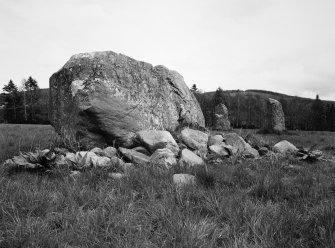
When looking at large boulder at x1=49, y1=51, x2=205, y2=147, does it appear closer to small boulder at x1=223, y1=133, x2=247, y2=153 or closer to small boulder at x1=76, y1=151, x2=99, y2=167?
small boulder at x1=76, y1=151, x2=99, y2=167

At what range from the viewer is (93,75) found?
799 cm

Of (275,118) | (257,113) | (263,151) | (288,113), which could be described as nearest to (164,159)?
(263,151)

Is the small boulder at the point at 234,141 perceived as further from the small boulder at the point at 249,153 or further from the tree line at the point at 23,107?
the tree line at the point at 23,107

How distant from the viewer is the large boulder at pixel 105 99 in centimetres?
766

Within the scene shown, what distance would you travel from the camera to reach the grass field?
2521mm

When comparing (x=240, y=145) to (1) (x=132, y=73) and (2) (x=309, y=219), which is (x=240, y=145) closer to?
(1) (x=132, y=73)

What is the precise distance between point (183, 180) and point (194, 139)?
409 cm

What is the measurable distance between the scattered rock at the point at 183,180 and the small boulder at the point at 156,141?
2.36 meters

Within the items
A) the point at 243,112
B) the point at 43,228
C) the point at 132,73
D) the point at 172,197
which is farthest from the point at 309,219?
the point at 243,112

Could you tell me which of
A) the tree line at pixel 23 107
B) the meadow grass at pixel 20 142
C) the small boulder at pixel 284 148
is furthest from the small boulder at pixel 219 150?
the tree line at pixel 23 107

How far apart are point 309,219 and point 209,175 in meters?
1.88

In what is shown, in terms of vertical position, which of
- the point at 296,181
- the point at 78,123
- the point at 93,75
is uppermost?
the point at 93,75

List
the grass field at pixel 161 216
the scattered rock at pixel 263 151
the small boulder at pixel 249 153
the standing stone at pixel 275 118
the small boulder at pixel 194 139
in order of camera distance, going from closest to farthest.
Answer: the grass field at pixel 161 216
the small boulder at pixel 249 153
the small boulder at pixel 194 139
the scattered rock at pixel 263 151
the standing stone at pixel 275 118

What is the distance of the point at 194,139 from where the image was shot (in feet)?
27.6
